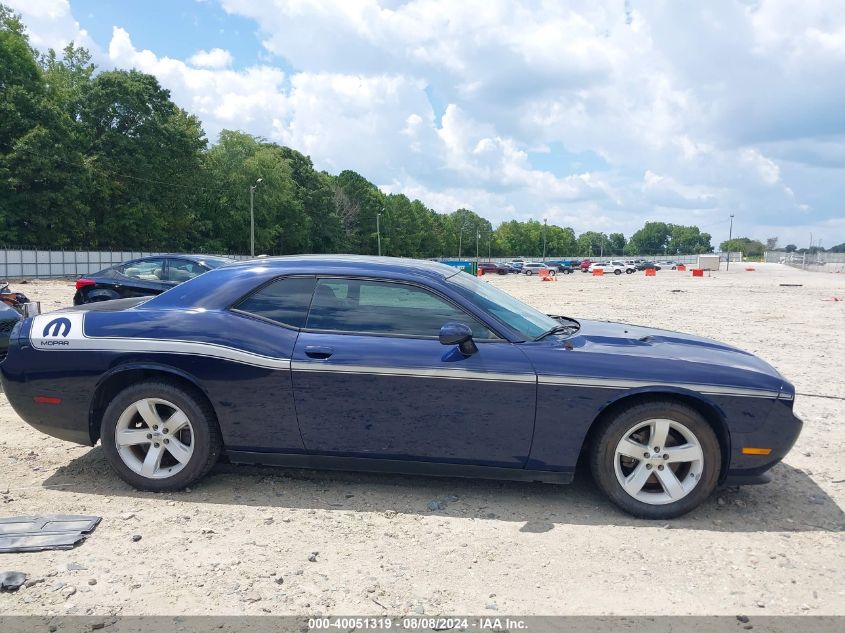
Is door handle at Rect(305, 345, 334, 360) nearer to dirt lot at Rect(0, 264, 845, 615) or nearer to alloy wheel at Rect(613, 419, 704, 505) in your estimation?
dirt lot at Rect(0, 264, 845, 615)

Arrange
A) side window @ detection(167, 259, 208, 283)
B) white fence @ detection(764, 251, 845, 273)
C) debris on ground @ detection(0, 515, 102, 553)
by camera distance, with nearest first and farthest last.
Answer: debris on ground @ detection(0, 515, 102, 553) < side window @ detection(167, 259, 208, 283) < white fence @ detection(764, 251, 845, 273)

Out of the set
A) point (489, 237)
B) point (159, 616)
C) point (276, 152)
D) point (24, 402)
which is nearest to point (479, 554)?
point (159, 616)

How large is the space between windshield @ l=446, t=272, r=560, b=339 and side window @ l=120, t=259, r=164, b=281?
8.34 m

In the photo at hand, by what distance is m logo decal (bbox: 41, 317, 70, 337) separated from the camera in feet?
13.6

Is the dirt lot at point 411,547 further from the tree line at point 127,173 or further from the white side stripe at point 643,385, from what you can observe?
the tree line at point 127,173

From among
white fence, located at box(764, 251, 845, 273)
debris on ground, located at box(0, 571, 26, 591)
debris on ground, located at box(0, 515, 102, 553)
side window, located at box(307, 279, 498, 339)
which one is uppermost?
white fence, located at box(764, 251, 845, 273)

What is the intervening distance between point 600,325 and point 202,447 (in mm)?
3112

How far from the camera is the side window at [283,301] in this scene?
4.03m

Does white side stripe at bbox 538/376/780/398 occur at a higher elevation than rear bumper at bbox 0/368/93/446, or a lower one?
higher

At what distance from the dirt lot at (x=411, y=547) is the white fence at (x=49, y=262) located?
Answer: 108 ft

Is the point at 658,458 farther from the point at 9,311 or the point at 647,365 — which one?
the point at 9,311

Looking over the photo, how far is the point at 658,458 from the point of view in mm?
3748

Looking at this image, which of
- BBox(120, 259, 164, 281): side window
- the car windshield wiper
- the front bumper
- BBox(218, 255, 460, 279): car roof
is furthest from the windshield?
BBox(120, 259, 164, 281): side window

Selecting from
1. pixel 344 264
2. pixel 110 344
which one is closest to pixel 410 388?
pixel 344 264
